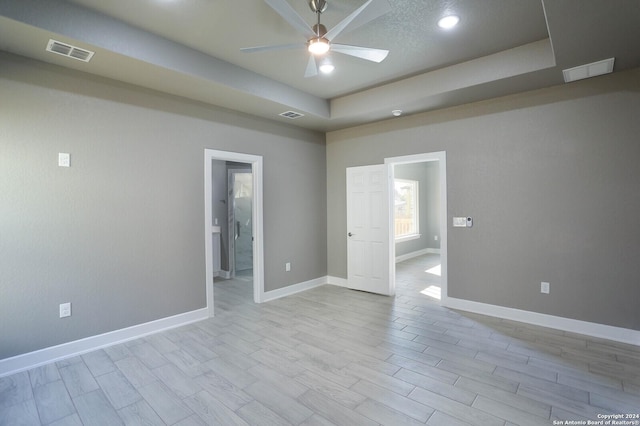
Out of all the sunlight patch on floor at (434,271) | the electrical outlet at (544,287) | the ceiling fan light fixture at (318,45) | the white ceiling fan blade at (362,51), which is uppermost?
the white ceiling fan blade at (362,51)

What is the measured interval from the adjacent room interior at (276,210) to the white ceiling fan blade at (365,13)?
17mm

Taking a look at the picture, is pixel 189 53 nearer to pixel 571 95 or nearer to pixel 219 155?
pixel 219 155

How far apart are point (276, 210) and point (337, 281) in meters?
1.81

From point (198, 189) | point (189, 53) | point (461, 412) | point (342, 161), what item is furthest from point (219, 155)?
point (461, 412)

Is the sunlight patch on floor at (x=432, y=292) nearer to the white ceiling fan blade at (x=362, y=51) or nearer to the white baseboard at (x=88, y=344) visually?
the white baseboard at (x=88, y=344)

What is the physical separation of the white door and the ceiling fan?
99.4 inches

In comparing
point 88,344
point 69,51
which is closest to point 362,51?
point 69,51

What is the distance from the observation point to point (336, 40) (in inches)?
119

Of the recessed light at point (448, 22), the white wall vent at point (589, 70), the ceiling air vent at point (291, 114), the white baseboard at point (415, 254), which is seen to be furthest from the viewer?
the white baseboard at point (415, 254)

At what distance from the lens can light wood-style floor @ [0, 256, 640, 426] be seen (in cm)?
212

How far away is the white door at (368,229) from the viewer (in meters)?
4.97

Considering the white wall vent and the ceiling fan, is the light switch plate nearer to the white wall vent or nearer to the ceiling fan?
the white wall vent

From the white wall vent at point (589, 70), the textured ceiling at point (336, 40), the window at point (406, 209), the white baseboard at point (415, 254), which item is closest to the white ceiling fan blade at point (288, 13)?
the textured ceiling at point (336, 40)

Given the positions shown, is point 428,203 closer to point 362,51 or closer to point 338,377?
point 362,51
